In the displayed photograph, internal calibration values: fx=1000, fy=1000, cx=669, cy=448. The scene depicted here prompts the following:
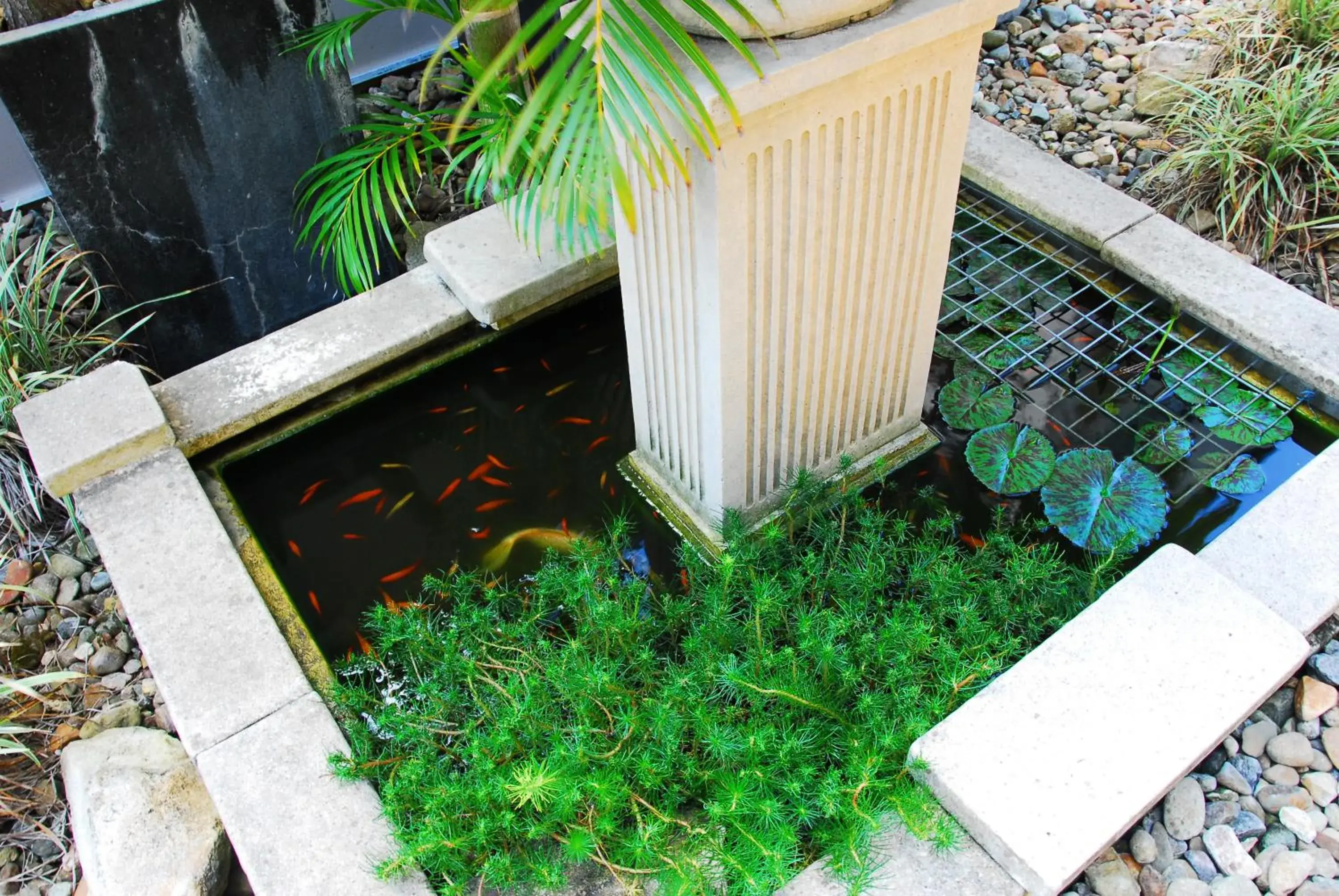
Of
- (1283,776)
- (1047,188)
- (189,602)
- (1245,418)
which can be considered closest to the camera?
(1283,776)

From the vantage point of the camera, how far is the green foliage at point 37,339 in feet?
9.14

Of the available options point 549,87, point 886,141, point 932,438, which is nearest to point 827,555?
point 932,438

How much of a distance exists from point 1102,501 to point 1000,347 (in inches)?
23.6

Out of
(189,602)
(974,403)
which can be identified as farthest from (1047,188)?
(189,602)

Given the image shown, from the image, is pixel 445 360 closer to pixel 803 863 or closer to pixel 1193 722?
pixel 803 863

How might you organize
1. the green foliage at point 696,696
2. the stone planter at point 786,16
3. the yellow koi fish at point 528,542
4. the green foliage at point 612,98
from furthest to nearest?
the yellow koi fish at point 528,542 → the green foliage at point 696,696 → the stone planter at point 786,16 → the green foliage at point 612,98

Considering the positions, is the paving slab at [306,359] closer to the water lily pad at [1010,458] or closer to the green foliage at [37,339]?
the green foliage at [37,339]

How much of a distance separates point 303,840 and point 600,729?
0.60m

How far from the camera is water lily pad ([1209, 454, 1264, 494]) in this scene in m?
2.57

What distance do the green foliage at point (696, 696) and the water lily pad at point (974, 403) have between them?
0.37 m

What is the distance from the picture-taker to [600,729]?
74.6 inches

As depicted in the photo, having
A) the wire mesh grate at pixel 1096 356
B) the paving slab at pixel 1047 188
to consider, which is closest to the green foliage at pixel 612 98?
the wire mesh grate at pixel 1096 356

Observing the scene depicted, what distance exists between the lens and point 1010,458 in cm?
265

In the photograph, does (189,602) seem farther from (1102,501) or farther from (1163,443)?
(1163,443)
